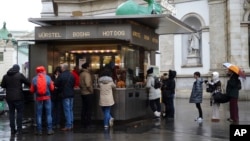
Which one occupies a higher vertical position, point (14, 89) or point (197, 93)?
point (14, 89)

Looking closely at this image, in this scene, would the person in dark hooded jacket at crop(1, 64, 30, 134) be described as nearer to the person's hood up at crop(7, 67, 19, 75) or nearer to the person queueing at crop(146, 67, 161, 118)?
the person's hood up at crop(7, 67, 19, 75)

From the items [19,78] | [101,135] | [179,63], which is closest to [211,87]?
[101,135]

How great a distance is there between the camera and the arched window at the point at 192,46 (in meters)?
30.3

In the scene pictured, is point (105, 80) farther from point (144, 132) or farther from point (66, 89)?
point (144, 132)

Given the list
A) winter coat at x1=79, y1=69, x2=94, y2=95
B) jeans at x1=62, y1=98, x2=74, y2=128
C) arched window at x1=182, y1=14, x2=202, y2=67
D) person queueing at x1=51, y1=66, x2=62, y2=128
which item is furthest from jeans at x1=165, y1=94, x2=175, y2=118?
arched window at x1=182, y1=14, x2=202, y2=67

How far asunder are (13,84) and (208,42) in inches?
764

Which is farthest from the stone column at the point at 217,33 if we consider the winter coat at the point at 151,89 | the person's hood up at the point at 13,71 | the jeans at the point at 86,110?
the person's hood up at the point at 13,71

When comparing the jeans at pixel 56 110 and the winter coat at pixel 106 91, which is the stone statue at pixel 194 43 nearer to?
the winter coat at pixel 106 91

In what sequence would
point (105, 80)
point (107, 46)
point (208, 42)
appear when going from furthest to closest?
point (208, 42), point (107, 46), point (105, 80)

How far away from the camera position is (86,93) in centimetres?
1343

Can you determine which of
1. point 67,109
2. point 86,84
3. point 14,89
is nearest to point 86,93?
point 86,84

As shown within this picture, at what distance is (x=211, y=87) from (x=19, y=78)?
644cm

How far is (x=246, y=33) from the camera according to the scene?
28.2 metres

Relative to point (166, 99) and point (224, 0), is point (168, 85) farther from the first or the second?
point (224, 0)
